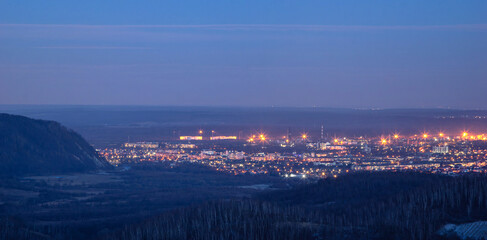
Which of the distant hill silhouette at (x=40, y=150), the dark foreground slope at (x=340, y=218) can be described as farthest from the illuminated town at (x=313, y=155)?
the dark foreground slope at (x=340, y=218)

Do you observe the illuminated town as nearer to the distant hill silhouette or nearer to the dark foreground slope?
the distant hill silhouette

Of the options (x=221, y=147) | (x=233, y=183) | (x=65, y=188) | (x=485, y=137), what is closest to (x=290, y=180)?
(x=233, y=183)

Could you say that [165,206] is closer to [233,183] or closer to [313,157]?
[233,183]

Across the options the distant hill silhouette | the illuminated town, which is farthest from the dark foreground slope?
the distant hill silhouette

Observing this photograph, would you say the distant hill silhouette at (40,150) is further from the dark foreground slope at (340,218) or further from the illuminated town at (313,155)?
the dark foreground slope at (340,218)

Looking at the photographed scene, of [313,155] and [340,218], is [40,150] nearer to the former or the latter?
[313,155]

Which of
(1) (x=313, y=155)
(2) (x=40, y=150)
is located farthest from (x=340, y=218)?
(1) (x=313, y=155)

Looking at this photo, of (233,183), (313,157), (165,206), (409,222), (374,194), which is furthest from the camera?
(313,157)
